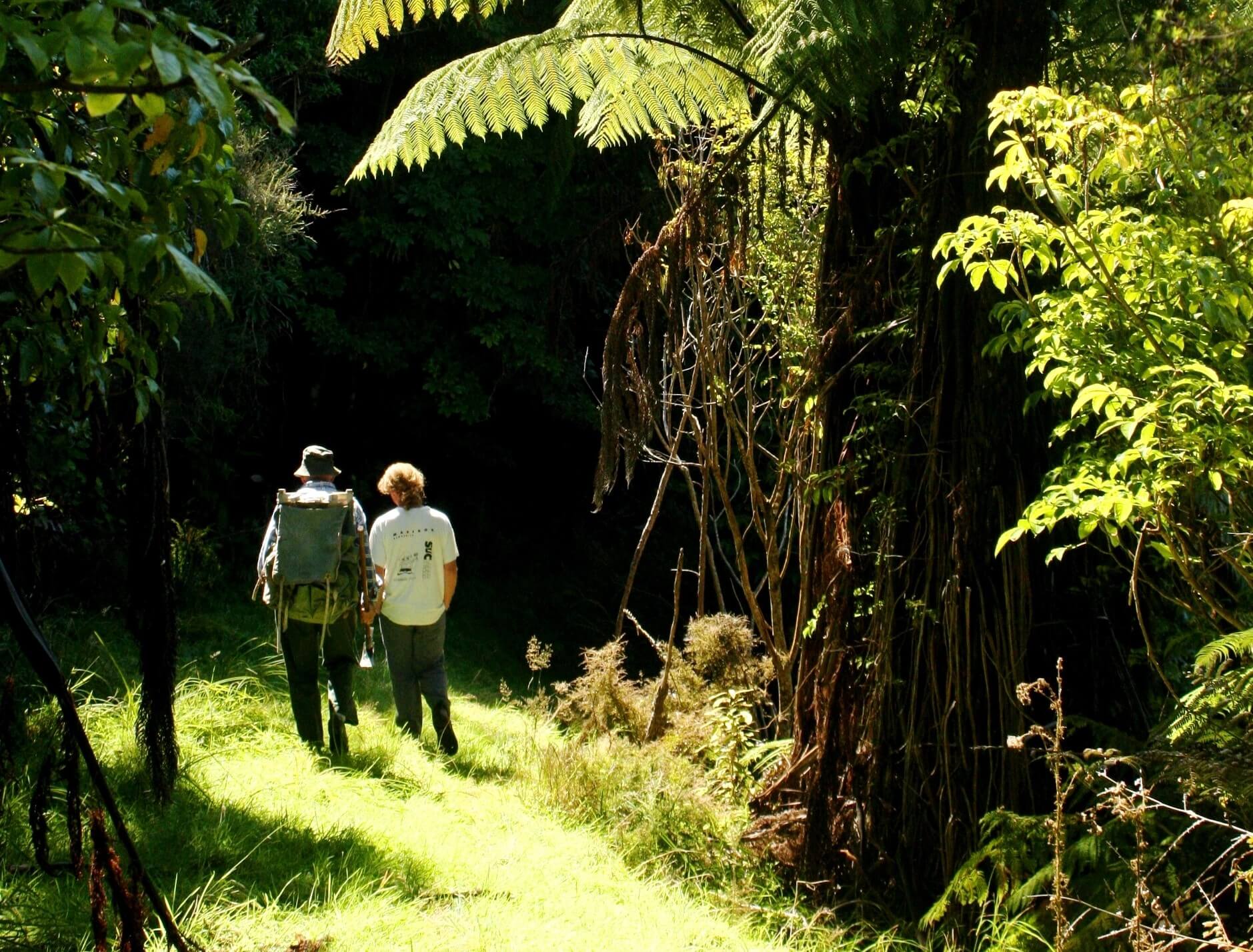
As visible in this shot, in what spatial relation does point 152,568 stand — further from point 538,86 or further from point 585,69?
point 585,69

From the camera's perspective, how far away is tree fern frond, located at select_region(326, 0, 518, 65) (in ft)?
16.0

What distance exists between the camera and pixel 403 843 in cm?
512

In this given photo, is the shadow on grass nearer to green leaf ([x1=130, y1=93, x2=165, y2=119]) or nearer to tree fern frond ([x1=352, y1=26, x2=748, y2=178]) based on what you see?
tree fern frond ([x1=352, y1=26, x2=748, y2=178])

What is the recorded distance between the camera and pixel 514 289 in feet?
47.4

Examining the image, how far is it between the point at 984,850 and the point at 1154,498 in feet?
4.93

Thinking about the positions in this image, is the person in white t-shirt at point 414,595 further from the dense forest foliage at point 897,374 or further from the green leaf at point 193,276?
the green leaf at point 193,276

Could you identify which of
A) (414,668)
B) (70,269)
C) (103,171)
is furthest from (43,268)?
(414,668)

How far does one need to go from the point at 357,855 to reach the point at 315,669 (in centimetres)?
201

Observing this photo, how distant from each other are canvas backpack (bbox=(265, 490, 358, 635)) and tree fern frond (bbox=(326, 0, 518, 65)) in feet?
8.43

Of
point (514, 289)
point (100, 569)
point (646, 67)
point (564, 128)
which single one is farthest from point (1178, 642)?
point (514, 289)

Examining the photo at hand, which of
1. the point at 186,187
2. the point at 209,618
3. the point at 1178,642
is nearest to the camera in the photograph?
the point at 186,187

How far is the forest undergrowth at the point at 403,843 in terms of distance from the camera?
4137mm

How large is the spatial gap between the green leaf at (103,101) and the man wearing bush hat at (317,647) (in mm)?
5112

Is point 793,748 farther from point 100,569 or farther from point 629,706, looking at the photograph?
point 100,569
